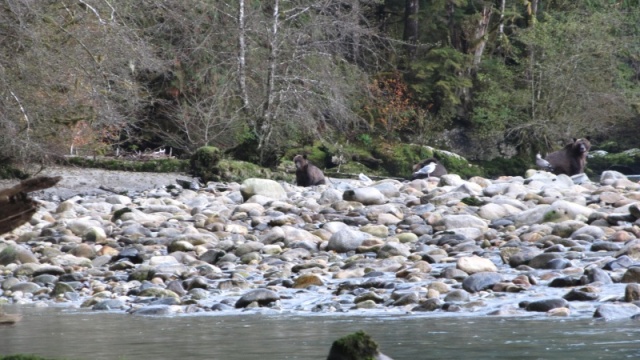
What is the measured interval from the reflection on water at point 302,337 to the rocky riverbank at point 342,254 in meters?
0.35

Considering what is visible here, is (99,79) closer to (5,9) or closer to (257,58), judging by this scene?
(5,9)

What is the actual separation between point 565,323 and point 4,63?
7911 millimetres

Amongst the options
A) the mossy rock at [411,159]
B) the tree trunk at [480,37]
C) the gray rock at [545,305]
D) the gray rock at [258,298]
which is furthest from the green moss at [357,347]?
the tree trunk at [480,37]

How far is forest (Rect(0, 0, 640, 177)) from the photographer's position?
11.8m

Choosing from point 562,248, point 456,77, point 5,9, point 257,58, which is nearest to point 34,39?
point 5,9

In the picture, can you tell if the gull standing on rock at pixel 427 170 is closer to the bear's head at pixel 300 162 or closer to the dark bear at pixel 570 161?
the bear's head at pixel 300 162

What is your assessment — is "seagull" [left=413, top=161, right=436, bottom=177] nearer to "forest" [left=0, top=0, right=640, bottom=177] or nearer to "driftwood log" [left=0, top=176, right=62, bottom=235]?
"forest" [left=0, top=0, right=640, bottom=177]

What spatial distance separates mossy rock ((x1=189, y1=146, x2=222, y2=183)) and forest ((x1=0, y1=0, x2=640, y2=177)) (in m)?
1.34

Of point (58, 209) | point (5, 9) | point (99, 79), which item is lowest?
point (58, 209)

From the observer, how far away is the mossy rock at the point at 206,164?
17.0m

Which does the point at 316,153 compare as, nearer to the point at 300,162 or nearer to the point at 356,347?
the point at 300,162

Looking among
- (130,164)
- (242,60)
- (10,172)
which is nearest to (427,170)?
(242,60)

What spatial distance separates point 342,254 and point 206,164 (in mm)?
9026

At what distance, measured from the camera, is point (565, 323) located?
4.86 meters
